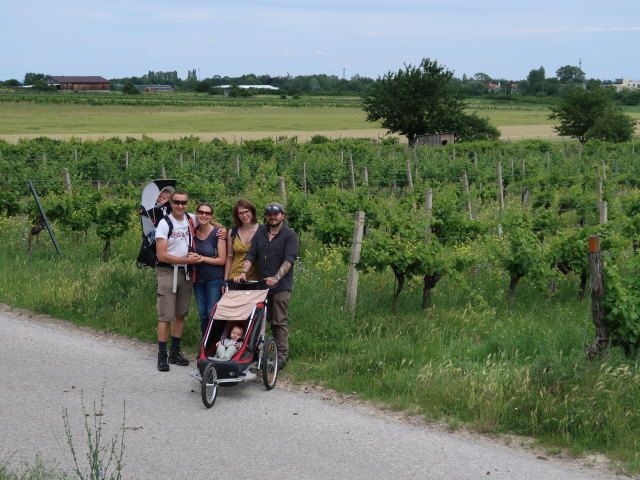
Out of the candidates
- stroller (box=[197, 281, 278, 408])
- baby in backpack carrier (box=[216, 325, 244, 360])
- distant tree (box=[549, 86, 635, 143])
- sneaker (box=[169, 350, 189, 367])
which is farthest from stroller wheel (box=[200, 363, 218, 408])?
distant tree (box=[549, 86, 635, 143])

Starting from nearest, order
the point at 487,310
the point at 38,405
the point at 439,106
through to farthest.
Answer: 1. the point at 38,405
2. the point at 487,310
3. the point at 439,106

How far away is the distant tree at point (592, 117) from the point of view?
5556cm

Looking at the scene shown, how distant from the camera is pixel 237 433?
655 centimetres

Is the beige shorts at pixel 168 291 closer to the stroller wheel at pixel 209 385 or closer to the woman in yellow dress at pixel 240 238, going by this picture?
the woman in yellow dress at pixel 240 238

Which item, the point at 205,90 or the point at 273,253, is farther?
the point at 205,90

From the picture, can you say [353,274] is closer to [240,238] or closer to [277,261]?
[277,261]

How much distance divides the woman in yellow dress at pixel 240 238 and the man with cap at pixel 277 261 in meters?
0.15

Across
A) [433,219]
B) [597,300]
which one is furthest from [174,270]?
[597,300]

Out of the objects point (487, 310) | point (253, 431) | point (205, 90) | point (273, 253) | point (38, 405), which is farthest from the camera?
point (205, 90)

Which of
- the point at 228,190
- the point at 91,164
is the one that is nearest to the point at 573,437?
the point at 228,190

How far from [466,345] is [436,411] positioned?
5.15 ft

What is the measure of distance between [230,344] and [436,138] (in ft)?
150

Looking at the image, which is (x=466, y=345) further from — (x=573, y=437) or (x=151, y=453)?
(x=151, y=453)

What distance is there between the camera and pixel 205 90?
533 feet
